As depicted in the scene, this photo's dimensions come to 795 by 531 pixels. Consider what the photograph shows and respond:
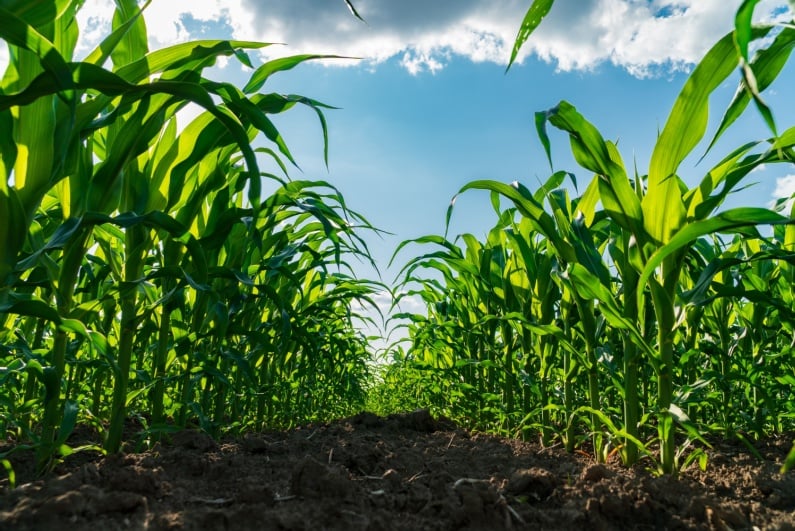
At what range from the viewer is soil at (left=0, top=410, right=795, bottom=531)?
96 cm

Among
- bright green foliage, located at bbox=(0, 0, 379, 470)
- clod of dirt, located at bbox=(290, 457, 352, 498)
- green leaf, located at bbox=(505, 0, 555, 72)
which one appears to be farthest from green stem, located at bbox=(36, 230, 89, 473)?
green leaf, located at bbox=(505, 0, 555, 72)

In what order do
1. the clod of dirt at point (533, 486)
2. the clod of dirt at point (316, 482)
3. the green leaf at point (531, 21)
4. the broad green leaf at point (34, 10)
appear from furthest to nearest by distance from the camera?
1. the clod of dirt at point (533, 486)
2. the clod of dirt at point (316, 482)
3. the broad green leaf at point (34, 10)
4. the green leaf at point (531, 21)

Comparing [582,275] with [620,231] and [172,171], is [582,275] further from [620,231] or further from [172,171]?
[172,171]

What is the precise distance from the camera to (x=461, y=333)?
3.35 meters

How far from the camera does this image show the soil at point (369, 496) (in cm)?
96

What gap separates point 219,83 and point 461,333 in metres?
2.38

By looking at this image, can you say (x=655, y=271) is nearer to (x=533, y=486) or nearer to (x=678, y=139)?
(x=678, y=139)

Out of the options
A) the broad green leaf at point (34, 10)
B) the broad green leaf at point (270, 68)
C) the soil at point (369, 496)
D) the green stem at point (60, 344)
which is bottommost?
the soil at point (369, 496)

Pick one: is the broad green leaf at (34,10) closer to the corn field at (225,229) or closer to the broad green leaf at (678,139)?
the corn field at (225,229)

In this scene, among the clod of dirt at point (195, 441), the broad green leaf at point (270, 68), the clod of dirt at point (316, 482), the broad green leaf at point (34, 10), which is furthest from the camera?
the clod of dirt at point (195, 441)

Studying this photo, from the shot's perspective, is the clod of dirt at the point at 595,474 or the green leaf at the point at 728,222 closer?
the green leaf at the point at 728,222

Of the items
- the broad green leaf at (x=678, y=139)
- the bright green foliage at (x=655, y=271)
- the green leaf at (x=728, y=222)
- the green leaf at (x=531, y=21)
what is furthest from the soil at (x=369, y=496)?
the green leaf at (x=531, y=21)

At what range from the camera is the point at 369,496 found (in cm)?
120

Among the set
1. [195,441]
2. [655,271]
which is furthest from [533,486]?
[195,441]
